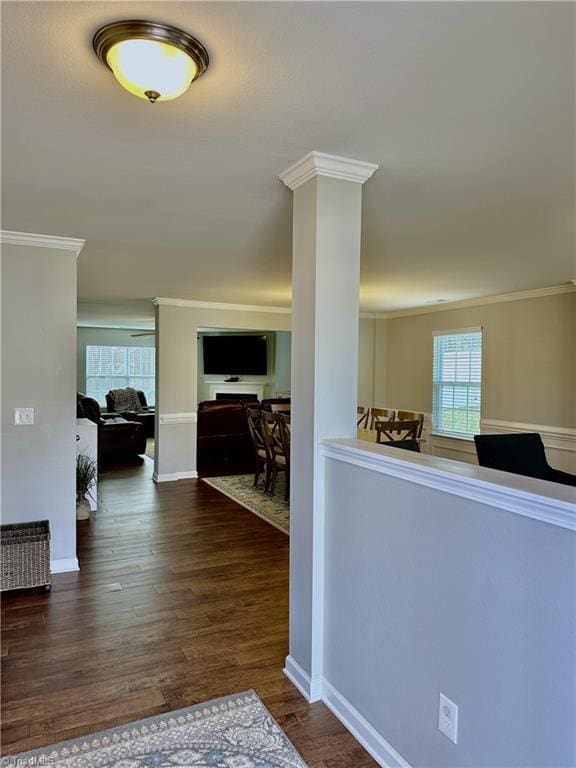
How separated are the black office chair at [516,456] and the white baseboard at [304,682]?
191cm

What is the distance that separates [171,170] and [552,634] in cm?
228

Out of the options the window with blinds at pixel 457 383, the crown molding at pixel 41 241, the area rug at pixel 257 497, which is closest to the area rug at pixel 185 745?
the area rug at pixel 257 497

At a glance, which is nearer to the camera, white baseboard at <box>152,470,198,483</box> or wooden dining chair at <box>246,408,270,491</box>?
wooden dining chair at <box>246,408,270,491</box>

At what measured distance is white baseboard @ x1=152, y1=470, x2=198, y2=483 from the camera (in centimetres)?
656

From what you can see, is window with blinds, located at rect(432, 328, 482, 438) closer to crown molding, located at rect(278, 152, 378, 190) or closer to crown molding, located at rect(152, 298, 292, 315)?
crown molding, located at rect(152, 298, 292, 315)

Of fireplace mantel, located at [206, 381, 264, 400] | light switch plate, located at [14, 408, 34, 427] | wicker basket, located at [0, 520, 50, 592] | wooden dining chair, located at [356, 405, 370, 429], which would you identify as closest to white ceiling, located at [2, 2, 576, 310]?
light switch plate, located at [14, 408, 34, 427]

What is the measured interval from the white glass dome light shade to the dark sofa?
5.95 meters

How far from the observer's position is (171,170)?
2332 millimetres

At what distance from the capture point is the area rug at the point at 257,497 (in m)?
4.97

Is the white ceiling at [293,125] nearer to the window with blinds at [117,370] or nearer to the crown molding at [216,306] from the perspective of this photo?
the crown molding at [216,306]

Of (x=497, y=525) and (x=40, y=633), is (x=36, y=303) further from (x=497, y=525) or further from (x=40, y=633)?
(x=497, y=525)

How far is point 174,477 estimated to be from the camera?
6645 mm

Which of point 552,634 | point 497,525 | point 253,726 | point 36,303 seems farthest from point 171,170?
point 253,726

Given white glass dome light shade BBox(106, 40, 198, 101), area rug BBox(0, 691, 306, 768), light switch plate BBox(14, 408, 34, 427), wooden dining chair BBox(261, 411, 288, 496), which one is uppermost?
white glass dome light shade BBox(106, 40, 198, 101)
